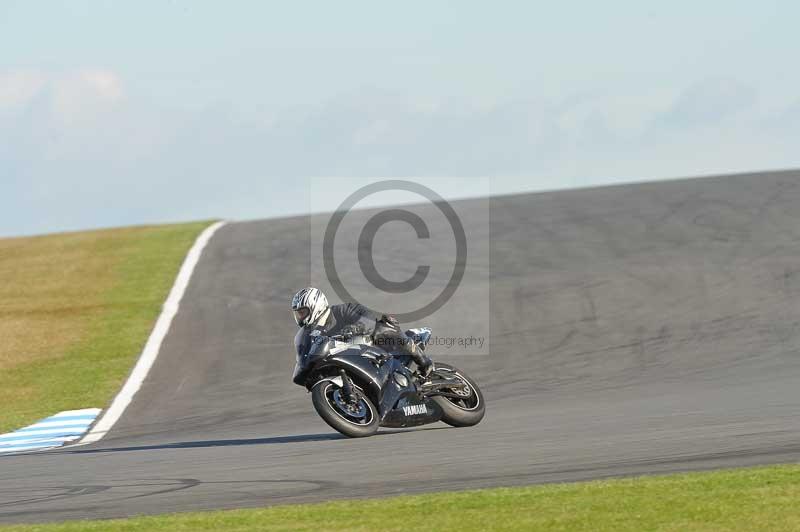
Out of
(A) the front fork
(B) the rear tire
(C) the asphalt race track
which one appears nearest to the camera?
(C) the asphalt race track

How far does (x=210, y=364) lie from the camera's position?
20.8 metres

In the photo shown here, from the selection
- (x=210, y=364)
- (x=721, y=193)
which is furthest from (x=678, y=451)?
(x=721, y=193)

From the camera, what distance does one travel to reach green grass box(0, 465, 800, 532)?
7371mm

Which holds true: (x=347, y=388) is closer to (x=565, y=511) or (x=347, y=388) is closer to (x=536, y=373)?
(x=565, y=511)

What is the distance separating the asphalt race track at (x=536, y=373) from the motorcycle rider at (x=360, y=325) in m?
0.86

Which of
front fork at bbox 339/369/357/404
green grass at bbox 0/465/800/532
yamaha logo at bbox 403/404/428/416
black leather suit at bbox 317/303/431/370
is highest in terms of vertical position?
black leather suit at bbox 317/303/431/370

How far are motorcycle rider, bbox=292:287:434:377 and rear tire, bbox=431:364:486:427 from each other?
314 mm

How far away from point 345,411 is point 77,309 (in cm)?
1572

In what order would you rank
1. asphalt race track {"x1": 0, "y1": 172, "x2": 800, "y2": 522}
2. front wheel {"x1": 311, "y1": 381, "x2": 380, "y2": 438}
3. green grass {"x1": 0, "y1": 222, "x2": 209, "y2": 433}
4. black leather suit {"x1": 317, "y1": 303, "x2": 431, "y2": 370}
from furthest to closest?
green grass {"x1": 0, "y1": 222, "x2": 209, "y2": 433} < black leather suit {"x1": 317, "y1": 303, "x2": 431, "y2": 370} < front wheel {"x1": 311, "y1": 381, "x2": 380, "y2": 438} < asphalt race track {"x1": 0, "y1": 172, "x2": 800, "y2": 522}

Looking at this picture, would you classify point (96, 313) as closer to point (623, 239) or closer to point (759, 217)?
point (623, 239)

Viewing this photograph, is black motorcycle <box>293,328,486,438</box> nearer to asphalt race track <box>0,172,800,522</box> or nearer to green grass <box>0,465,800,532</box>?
asphalt race track <box>0,172,800,522</box>

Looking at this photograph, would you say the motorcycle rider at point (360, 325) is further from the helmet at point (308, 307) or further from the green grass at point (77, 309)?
the green grass at point (77, 309)

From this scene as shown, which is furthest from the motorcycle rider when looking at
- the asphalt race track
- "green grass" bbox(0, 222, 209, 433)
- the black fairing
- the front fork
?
"green grass" bbox(0, 222, 209, 433)

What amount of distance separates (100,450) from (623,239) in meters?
16.9
